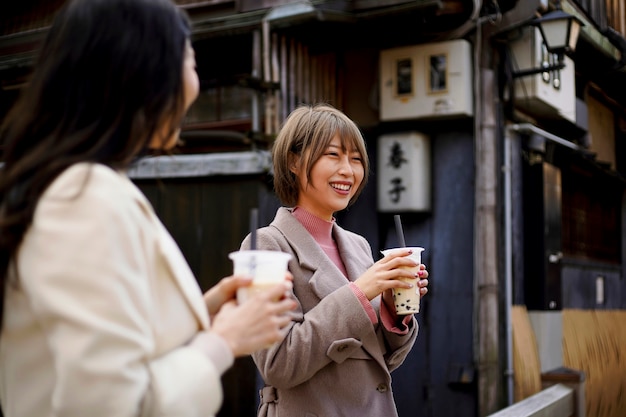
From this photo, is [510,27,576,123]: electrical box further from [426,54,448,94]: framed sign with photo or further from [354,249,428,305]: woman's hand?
[354,249,428,305]: woman's hand

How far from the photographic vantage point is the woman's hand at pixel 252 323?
179 cm

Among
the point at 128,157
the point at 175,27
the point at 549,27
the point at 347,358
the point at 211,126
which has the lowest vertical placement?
the point at 347,358

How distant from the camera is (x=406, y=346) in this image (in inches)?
126

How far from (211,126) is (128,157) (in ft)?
26.2

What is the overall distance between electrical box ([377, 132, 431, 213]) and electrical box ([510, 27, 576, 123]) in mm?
1350

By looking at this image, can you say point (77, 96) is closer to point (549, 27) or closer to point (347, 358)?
point (347, 358)

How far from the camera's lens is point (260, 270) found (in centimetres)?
193

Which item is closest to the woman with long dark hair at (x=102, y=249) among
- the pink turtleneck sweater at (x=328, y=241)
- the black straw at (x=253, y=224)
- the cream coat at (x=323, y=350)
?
the black straw at (x=253, y=224)

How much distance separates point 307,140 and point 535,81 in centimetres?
665

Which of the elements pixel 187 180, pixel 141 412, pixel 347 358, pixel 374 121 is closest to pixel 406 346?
pixel 347 358

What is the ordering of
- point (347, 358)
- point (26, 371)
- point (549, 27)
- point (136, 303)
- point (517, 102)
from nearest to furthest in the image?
point (136, 303)
point (26, 371)
point (347, 358)
point (549, 27)
point (517, 102)

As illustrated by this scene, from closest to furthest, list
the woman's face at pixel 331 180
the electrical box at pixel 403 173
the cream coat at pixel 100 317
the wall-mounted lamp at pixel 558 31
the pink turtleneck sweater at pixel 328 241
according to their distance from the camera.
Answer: the cream coat at pixel 100 317 → the pink turtleneck sweater at pixel 328 241 → the woman's face at pixel 331 180 → the wall-mounted lamp at pixel 558 31 → the electrical box at pixel 403 173

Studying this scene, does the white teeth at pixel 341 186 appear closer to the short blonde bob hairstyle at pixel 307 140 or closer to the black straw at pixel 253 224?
the short blonde bob hairstyle at pixel 307 140

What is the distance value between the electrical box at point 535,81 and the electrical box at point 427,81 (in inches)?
28.7
